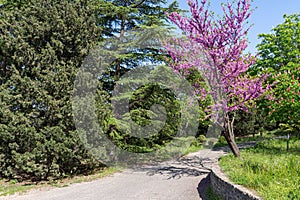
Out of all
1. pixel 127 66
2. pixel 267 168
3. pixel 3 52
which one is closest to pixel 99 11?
pixel 127 66

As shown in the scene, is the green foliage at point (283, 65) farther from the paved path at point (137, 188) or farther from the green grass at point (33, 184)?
the green grass at point (33, 184)

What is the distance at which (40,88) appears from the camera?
8.26 m

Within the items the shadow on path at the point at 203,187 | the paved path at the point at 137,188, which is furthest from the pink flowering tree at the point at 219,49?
the paved path at the point at 137,188

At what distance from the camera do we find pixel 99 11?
1143cm

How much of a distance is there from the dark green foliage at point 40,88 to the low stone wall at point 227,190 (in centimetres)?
471

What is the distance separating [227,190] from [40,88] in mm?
6566

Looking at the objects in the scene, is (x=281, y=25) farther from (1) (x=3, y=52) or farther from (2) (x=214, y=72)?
(1) (x=3, y=52)

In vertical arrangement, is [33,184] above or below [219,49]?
below

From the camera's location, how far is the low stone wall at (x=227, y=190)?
428 cm

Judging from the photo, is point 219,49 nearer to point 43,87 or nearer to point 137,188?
point 137,188

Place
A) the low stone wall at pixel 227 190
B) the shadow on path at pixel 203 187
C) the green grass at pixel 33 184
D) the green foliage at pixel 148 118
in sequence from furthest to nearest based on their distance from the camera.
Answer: the green foliage at pixel 148 118
the green grass at pixel 33 184
the shadow on path at pixel 203 187
the low stone wall at pixel 227 190

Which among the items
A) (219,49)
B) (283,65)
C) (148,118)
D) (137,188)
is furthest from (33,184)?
(283,65)

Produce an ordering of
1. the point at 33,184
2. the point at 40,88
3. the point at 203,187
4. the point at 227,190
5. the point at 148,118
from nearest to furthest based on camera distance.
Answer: the point at 227,190, the point at 203,187, the point at 33,184, the point at 40,88, the point at 148,118

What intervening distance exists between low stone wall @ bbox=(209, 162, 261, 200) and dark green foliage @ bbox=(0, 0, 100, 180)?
4706 millimetres
